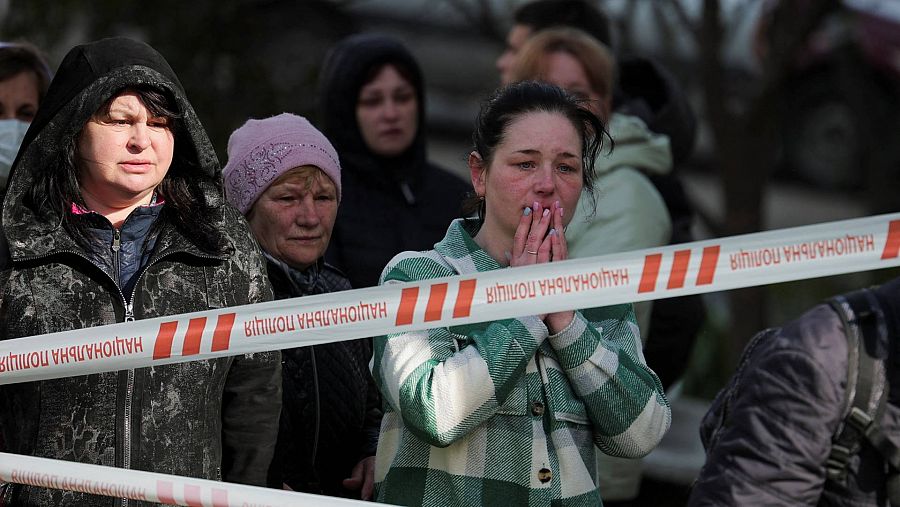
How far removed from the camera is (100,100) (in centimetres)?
363

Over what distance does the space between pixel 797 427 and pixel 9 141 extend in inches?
116

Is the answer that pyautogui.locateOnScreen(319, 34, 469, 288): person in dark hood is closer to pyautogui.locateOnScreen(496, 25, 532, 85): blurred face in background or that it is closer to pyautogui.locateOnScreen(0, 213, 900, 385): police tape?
pyautogui.locateOnScreen(496, 25, 532, 85): blurred face in background

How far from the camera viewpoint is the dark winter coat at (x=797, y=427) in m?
2.84

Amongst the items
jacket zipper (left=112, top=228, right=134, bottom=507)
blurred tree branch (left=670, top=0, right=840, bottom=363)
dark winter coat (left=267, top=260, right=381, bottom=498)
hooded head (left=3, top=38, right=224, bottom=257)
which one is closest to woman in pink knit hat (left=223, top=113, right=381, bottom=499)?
dark winter coat (left=267, top=260, right=381, bottom=498)

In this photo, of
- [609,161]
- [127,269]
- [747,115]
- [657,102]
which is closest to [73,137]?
[127,269]

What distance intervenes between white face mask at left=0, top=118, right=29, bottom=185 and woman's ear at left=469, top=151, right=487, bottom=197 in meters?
1.61

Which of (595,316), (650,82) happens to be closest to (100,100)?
(595,316)

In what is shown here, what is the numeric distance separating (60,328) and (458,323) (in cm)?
93

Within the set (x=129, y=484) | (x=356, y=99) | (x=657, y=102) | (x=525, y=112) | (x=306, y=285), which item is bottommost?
(x=129, y=484)

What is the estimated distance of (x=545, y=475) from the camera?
3477mm

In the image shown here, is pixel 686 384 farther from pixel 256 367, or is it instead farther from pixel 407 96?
pixel 256 367

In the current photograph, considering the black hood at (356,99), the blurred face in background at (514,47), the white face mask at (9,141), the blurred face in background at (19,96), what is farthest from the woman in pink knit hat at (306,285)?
the blurred face in background at (514,47)

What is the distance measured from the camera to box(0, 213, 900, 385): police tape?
3086 millimetres

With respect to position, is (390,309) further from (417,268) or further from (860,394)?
(860,394)
